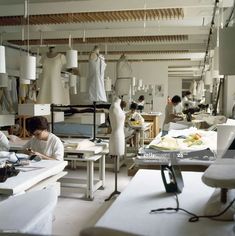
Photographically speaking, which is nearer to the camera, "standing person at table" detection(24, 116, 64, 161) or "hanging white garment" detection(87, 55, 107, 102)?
"standing person at table" detection(24, 116, 64, 161)

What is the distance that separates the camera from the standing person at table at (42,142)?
3.92 meters

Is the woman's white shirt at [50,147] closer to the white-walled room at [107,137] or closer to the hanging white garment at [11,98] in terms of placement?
the white-walled room at [107,137]

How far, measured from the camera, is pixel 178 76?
806 inches

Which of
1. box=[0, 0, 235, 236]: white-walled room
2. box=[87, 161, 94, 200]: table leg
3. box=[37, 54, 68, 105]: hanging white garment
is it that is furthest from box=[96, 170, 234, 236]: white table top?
box=[37, 54, 68, 105]: hanging white garment

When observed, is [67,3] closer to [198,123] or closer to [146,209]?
[198,123]

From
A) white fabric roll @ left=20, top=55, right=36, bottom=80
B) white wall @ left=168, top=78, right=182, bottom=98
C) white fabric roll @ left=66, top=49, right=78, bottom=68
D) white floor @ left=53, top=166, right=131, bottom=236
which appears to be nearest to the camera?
white floor @ left=53, top=166, right=131, bottom=236

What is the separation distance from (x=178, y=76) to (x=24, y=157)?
58.3ft

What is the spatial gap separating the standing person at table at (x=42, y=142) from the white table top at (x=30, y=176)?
0.46 meters

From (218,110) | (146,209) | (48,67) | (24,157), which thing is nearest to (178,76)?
(218,110)

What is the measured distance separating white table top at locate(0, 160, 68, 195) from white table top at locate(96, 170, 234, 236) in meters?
0.94

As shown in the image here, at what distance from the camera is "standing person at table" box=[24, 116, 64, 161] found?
3.92 meters

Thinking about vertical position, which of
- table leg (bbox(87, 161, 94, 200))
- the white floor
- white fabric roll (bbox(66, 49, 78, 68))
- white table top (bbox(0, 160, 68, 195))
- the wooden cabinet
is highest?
white fabric roll (bbox(66, 49, 78, 68))

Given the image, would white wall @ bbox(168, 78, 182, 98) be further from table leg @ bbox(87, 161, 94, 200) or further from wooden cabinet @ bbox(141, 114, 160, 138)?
table leg @ bbox(87, 161, 94, 200)

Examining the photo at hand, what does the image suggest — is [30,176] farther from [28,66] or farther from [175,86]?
[175,86]
